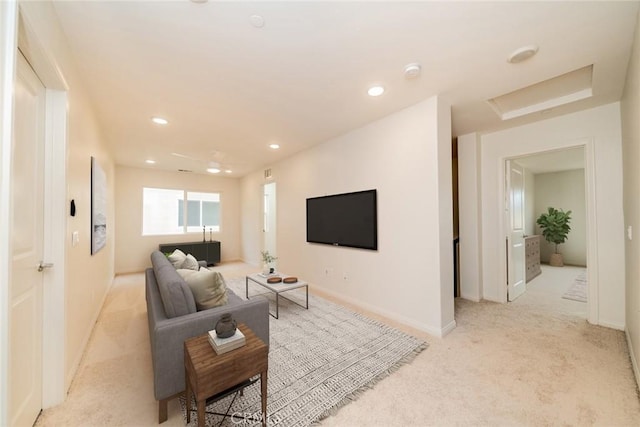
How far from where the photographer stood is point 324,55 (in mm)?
Answer: 1956

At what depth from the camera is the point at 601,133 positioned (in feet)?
9.21

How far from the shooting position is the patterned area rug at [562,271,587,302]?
374 cm

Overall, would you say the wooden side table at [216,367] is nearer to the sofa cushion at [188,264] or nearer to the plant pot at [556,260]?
the sofa cushion at [188,264]

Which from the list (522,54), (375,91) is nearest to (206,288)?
(375,91)

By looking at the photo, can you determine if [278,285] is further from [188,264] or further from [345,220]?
[345,220]

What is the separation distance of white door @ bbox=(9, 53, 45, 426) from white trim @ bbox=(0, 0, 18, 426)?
0.85ft

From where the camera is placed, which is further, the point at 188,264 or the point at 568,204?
the point at 568,204

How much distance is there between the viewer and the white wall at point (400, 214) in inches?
104

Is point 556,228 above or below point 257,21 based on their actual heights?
below

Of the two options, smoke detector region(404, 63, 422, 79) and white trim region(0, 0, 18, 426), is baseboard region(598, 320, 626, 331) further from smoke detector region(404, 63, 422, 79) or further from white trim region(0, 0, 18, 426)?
white trim region(0, 0, 18, 426)

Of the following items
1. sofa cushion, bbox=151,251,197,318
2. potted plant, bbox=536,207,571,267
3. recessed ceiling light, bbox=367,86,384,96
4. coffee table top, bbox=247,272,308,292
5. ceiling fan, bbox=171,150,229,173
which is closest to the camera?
sofa cushion, bbox=151,251,197,318

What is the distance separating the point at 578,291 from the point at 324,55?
5.36 metres

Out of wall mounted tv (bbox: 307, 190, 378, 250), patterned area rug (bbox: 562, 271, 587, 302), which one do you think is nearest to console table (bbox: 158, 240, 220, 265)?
wall mounted tv (bbox: 307, 190, 378, 250)

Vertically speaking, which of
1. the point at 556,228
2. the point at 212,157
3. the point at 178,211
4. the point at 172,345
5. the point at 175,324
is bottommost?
the point at 172,345
